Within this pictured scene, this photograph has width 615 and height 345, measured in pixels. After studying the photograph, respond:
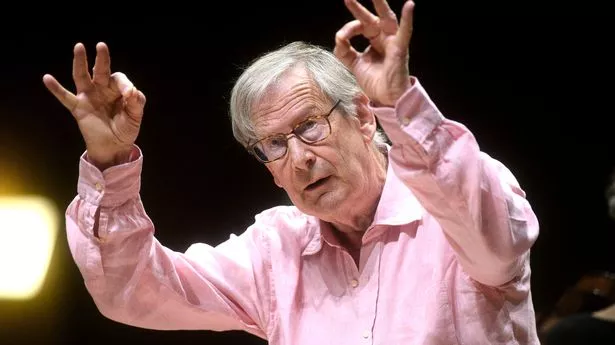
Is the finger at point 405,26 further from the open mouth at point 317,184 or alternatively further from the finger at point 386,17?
the open mouth at point 317,184

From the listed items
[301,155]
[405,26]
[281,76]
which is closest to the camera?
[405,26]

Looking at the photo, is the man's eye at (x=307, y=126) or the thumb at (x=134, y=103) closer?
the thumb at (x=134, y=103)

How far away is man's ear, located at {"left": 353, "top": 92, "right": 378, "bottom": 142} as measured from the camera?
210 cm

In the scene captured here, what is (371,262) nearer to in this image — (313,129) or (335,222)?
(335,222)

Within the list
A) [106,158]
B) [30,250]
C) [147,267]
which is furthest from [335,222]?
[30,250]

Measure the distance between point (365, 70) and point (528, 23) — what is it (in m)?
2.16

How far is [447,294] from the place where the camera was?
1.81 m

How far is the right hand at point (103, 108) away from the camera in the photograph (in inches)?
71.7

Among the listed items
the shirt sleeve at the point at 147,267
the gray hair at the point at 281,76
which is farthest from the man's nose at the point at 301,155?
the shirt sleeve at the point at 147,267

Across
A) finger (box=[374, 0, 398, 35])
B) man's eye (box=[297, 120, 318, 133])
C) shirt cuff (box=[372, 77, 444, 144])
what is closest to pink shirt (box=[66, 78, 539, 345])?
shirt cuff (box=[372, 77, 444, 144])

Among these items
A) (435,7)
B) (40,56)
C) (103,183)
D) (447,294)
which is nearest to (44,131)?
(40,56)

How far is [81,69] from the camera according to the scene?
71.1 inches

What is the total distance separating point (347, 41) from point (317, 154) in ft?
1.32

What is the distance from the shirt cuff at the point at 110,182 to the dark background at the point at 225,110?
1.71 metres
